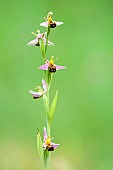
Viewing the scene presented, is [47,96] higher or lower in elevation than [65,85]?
higher

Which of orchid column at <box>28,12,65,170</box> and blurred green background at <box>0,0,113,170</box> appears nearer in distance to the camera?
orchid column at <box>28,12,65,170</box>

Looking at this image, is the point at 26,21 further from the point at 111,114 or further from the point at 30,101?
→ the point at 111,114

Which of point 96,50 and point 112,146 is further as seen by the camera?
point 96,50

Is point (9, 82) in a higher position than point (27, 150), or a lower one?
higher

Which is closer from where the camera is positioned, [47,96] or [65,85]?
[47,96]

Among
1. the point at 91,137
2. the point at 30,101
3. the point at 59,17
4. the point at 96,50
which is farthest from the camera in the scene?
the point at 59,17

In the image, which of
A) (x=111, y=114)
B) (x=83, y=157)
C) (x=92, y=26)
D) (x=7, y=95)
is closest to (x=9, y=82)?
(x=7, y=95)

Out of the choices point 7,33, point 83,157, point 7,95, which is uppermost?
point 7,33

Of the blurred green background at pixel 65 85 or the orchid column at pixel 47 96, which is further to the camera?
the blurred green background at pixel 65 85
